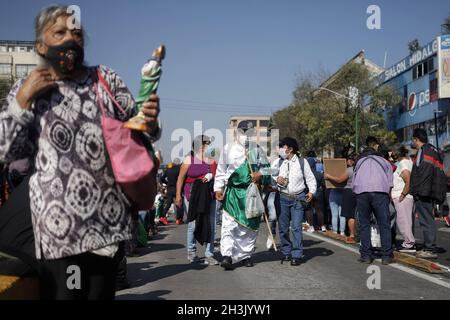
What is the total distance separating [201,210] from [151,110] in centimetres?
673

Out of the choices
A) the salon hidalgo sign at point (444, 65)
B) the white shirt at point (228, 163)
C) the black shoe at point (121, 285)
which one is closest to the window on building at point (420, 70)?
the salon hidalgo sign at point (444, 65)

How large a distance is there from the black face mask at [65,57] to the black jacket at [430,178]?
27.5 ft

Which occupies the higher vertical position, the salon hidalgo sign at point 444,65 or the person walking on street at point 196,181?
the salon hidalgo sign at point 444,65

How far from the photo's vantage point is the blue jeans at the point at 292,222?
8945mm

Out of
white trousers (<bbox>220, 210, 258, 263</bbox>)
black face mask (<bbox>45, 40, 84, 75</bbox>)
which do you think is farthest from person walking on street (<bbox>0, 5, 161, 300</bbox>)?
white trousers (<bbox>220, 210, 258, 263</bbox>)

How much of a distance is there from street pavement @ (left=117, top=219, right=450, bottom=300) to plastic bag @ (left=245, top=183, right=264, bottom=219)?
0.80m

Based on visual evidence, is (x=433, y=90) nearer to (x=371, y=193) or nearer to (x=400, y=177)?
(x=400, y=177)

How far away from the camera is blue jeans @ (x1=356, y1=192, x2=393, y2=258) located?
8664 millimetres

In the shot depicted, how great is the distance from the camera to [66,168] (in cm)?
254

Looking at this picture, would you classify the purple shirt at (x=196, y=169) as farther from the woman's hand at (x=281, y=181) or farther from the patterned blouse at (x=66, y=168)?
the patterned blouse at (x=66, y=168)

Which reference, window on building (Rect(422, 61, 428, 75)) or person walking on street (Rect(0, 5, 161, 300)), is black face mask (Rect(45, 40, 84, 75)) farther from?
window on building (Rect(422, 61, 428, 75))

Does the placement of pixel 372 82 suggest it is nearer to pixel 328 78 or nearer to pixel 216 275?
pixel 328 78
